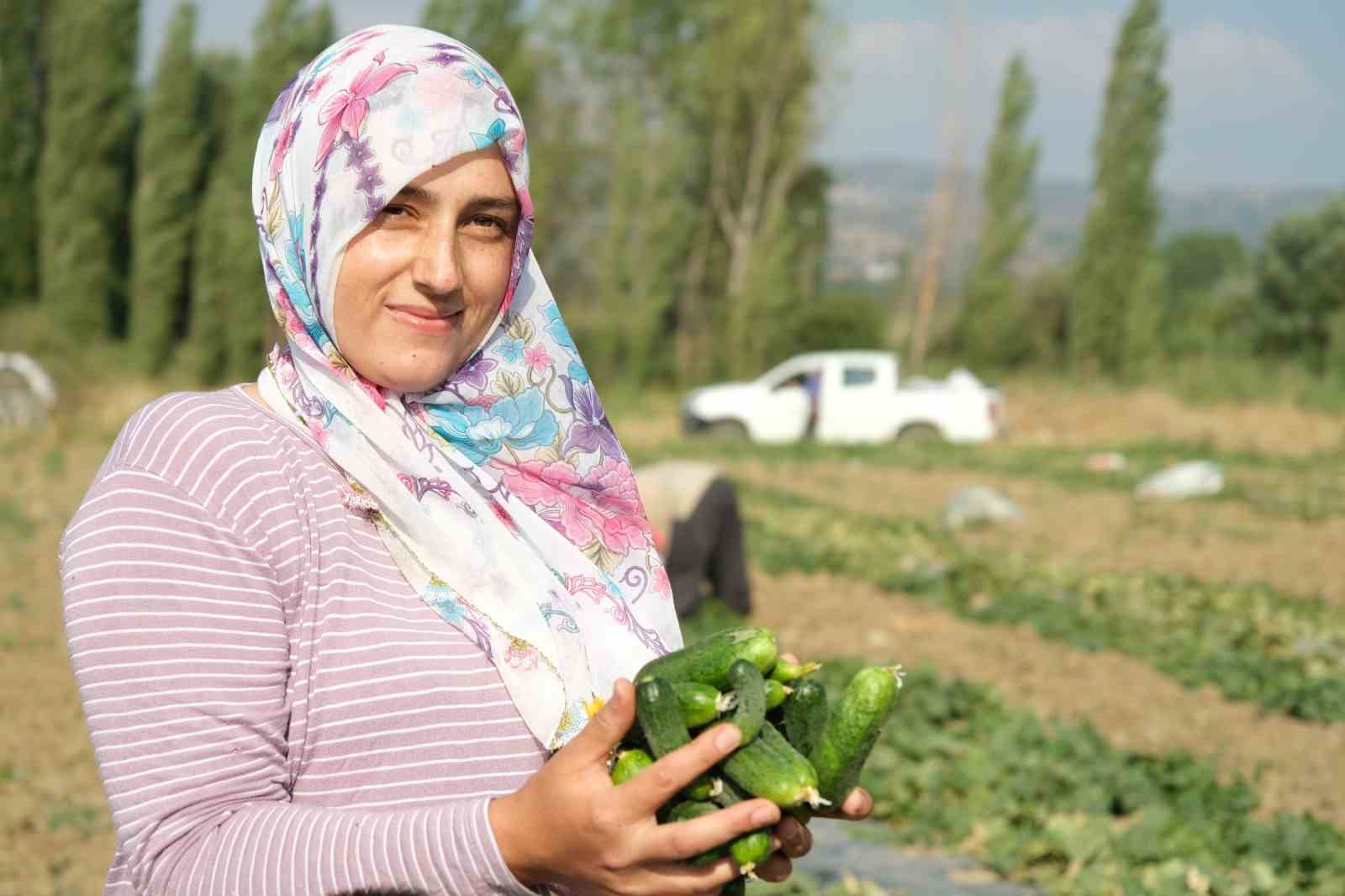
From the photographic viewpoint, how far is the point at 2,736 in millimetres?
6773

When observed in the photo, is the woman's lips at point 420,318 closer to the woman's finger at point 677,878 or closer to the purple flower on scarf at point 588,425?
the purple flower on scarf at point 588,425

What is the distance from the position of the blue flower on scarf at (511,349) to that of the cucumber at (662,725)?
62 cm

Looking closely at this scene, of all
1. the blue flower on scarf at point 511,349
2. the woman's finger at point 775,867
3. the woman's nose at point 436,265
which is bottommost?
the woman's finger at point 775,867

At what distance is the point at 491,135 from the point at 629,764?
0.83 meters

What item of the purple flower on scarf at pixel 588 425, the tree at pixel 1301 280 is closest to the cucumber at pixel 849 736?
the purple flower on scarf at pixel 588 425

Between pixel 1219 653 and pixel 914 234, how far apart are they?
31.2 m

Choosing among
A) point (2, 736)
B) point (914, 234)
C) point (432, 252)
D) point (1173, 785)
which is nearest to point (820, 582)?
point (1173, 785)

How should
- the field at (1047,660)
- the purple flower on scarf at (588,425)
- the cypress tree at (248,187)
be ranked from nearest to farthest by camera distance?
1. the purple flower on scarf at (588,425)
2. the field at (1047,660)
3. the cypress tree at (248,187)

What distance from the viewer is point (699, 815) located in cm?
152

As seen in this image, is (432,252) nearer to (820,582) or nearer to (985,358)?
(820,582)

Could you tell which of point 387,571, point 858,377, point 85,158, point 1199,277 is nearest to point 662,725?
point 387,571

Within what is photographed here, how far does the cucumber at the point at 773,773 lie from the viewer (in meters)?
1.57

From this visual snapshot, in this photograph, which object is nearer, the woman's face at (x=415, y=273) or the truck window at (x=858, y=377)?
the woman's face at (x=415, y=273)

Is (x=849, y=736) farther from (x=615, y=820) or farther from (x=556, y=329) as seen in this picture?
(x=556, y=329)
